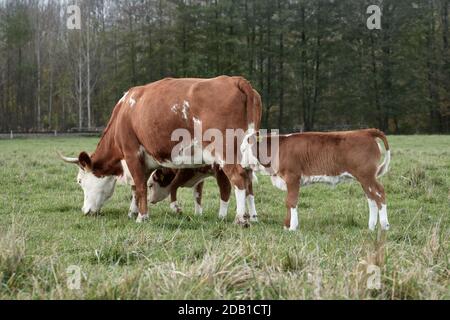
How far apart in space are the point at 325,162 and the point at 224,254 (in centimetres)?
342

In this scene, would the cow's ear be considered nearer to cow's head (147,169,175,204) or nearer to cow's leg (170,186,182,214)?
cow's head (147,169,175,204)

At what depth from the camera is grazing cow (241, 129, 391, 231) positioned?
7.31m

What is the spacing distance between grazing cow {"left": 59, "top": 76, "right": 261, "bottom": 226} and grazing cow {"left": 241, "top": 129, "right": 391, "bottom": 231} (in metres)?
0.37

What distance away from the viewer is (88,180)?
29.3 feet

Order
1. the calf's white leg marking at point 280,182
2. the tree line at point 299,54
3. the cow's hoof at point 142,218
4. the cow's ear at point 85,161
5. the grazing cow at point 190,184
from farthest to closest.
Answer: the tree line at point 299,54 → the cow's ear at point 85,161 → the grazing cow at point 190,184 → the cow's hoof at point 142,218 → the calf's white leg marking at point 280,182

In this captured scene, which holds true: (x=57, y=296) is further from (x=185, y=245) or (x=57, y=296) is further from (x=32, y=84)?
(x=32, y=84)

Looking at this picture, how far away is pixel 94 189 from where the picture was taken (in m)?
8.85

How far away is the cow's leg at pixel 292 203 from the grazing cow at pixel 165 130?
22.2 inches

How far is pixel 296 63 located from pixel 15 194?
3435 cm

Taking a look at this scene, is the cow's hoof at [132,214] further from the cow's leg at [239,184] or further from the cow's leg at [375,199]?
the cow's leg at [375,199]

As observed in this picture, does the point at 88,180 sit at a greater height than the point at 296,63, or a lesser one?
lesser

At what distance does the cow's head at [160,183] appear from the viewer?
9.09 meters

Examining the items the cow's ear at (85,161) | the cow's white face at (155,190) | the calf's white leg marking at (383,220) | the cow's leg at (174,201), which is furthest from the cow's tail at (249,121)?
the cow's ear at (85,161)
